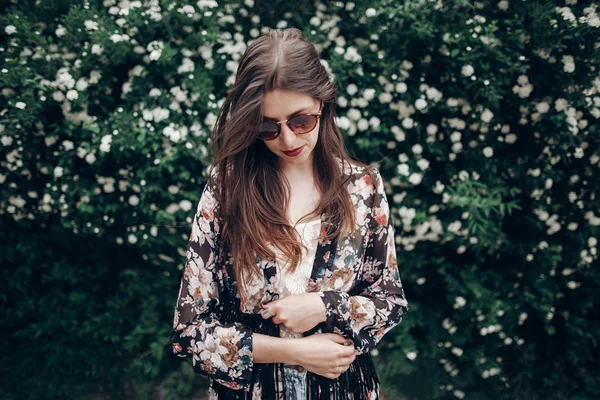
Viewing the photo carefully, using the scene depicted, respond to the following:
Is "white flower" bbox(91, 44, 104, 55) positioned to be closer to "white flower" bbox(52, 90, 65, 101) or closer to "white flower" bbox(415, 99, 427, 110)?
"white flower" bbox(52, 90, 65, 101)

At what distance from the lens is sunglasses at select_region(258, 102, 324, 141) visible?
1.29m

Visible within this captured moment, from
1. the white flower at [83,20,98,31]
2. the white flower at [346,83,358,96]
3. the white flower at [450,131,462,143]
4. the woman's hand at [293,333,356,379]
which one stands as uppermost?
the white flower at [83,20,98,31]

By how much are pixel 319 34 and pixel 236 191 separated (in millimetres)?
1569

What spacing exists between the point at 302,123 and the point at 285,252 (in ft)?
1.31

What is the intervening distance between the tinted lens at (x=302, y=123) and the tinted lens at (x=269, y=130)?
5cm

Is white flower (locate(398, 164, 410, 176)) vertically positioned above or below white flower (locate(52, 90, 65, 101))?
below

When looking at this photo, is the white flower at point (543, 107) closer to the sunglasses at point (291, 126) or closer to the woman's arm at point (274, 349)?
the sunglasses at point (291, 126)

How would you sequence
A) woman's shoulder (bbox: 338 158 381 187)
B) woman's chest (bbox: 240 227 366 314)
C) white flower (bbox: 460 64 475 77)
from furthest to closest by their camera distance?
white flower (bbox: 460 64 475 77) < woman's shoulder (bbox: 338 158 381 187) < woman's chest (bbox: 240 227 366 314)

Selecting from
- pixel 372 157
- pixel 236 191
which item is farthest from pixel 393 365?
pixel 236 191

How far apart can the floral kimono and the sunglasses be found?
280 mm

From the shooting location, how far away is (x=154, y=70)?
259cm

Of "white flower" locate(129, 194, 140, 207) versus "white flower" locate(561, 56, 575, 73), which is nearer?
"white flower" locate(561, 56, 575, 73)

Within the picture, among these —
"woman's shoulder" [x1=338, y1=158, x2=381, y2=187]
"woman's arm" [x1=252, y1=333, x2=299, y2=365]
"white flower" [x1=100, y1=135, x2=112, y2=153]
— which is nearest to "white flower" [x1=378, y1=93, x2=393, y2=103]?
"woman's shoulder" [x1=338, y1=158, x2=381, y2=187]

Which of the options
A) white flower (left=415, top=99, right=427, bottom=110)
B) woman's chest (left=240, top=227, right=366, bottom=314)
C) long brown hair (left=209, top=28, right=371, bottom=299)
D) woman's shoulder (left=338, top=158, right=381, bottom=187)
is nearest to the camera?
long brown hair (left=209, top=28, right=371, bottom=299)
